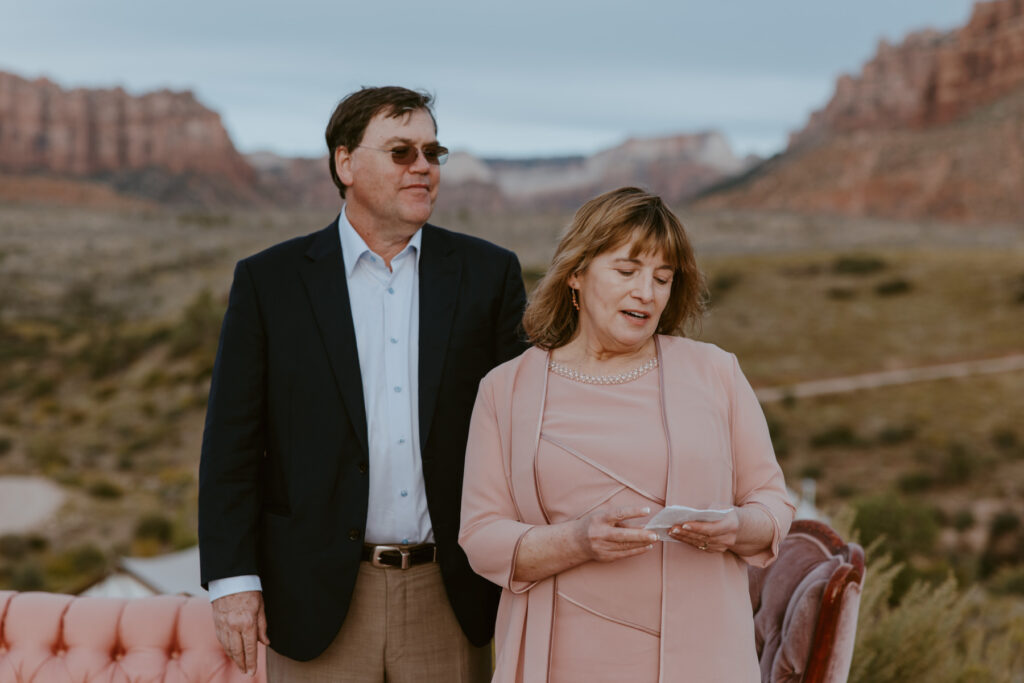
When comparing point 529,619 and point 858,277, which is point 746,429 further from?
point 858,277

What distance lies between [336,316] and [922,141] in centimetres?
8576

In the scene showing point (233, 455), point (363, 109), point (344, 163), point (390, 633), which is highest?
point (363, 109)

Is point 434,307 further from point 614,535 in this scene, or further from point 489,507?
point 614,535

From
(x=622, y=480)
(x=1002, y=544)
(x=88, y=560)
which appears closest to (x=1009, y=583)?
(x=1002, y=544)

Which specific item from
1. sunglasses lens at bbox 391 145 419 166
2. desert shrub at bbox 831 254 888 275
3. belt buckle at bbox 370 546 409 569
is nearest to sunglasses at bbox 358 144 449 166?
sunglasses lens at bbox 391 145 419 166

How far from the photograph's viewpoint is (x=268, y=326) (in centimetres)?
218

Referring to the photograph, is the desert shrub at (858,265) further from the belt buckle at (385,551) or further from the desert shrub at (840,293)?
the belt buckle at (385,551)

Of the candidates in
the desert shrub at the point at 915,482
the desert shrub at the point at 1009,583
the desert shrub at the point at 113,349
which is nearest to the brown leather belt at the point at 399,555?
the desert shrub at the point at 1009,583

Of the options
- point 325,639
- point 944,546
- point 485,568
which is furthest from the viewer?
point 944,546

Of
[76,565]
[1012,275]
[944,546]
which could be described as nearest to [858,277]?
[1012,275]

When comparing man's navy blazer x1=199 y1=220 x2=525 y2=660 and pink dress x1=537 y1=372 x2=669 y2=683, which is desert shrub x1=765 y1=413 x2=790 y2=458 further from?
pink dress x1=537 y1=372 x2=669 y2=683

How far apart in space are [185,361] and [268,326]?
77.7ft

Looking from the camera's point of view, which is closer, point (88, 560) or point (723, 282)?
point (88, 560)

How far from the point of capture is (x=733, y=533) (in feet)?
5.47
